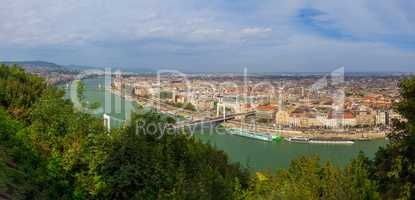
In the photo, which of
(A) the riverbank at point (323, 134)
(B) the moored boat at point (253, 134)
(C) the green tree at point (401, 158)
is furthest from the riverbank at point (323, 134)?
(C) the green tree at point (401, 158)

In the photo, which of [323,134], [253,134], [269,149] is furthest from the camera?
[323,134]

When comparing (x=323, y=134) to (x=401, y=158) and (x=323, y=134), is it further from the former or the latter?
(x=401, y=158)

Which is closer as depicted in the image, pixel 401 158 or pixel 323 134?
pixel 401 158

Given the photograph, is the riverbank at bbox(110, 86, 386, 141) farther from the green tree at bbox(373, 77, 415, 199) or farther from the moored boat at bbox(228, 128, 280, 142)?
the green tree at bbox(373, 77, 415, 199)

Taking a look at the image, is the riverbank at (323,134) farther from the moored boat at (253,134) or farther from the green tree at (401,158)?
the green tree at (401,158)

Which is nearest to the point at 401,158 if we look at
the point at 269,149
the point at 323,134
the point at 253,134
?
the point at 269,149

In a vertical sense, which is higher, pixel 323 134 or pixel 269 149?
pixel 323 134

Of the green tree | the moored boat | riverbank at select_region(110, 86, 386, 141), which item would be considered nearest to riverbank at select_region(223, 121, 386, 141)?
riverbank at select_region(110, 86, 386, 141)

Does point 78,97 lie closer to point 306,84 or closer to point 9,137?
point 9,137
